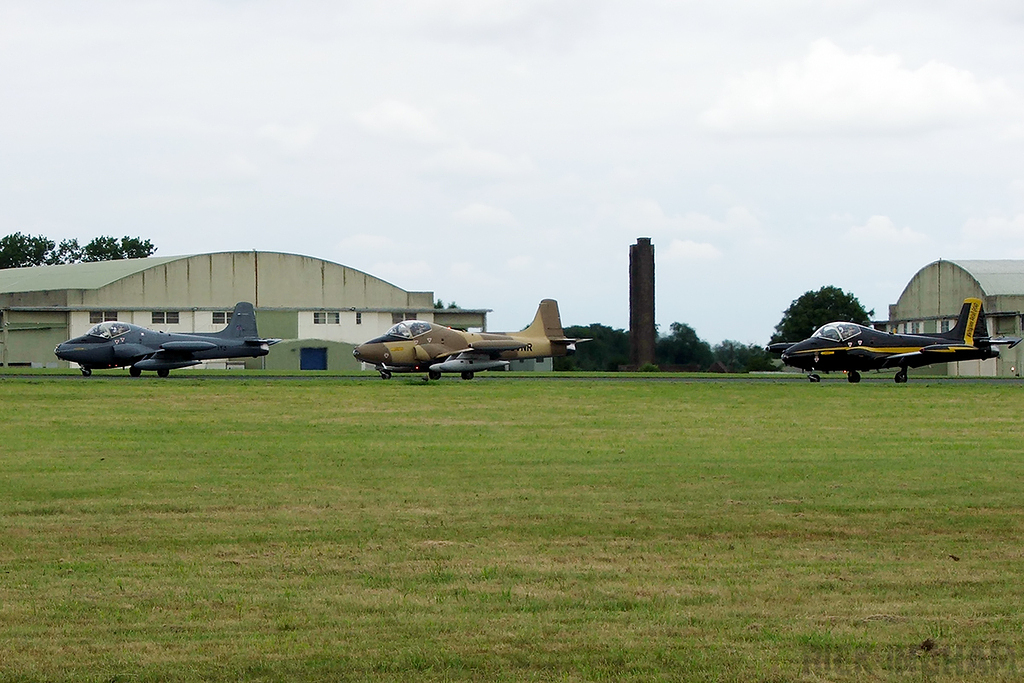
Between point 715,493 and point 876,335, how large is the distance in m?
32.6

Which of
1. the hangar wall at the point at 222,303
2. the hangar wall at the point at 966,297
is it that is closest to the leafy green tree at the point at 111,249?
the hangar wall at the point at 222,303

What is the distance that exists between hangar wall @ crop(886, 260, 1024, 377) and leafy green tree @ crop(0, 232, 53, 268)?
295ft

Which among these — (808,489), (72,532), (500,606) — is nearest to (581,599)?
(500,606)

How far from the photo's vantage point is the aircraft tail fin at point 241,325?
5047 cm

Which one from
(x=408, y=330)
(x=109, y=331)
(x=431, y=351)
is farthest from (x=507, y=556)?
(x=109, y=331)

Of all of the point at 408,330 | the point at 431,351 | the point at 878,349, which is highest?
the point at 408,330

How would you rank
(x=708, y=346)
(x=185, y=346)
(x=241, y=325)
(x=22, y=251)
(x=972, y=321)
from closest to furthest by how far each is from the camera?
1. (x=972, y=321)
2. (x=185, y=346)
3. (x=241, y=325)
4. (x=708, y=346)
5. (x=22, y=251)

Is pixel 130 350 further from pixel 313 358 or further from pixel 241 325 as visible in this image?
pixel 313 358

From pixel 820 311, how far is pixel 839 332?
65510mm

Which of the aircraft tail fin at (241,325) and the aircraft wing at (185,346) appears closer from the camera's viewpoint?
the aircraft wing at (185,346)

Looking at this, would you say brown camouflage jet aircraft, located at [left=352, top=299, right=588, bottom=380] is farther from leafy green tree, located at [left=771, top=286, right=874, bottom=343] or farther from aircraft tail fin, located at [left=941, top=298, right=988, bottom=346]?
leafy green tree, located at [left=771, top=286, right=874, bottom=343]

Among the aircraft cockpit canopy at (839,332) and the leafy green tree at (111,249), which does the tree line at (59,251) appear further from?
the aircraft cockpit canopy at (839,332)

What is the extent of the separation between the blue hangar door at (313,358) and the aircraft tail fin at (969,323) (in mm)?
42589

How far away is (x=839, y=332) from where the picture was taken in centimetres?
4397
